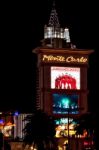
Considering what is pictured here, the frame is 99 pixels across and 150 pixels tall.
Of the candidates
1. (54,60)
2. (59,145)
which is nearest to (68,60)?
(54,60)

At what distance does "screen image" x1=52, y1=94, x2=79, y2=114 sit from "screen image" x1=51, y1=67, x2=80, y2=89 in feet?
5.87

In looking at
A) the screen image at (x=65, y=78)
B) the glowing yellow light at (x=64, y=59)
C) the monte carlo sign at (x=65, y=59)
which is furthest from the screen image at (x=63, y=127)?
the glowing yellow light at (x=64, y=59)

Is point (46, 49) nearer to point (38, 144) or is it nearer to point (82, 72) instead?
point (82, 72)

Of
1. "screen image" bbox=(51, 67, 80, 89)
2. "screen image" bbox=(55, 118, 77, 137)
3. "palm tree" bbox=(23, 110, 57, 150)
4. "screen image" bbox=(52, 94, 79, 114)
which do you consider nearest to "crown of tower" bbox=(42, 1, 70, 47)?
"screen image" bbox=(51, 67, 80, 89)

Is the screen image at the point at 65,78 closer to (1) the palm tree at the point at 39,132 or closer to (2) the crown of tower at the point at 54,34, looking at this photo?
(2) the crown of tower at the point at 54,34

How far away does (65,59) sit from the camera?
10538 cm

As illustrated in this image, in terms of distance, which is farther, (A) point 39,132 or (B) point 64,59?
(B) point 64,59

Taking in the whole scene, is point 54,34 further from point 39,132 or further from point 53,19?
point 39,132

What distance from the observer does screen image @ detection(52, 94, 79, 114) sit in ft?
335

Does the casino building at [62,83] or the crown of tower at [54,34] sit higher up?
the crown of tower at [54,34]

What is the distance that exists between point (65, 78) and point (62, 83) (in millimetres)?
1060

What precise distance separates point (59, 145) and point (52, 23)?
2287 centimetres

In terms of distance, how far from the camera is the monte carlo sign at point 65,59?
103938mm

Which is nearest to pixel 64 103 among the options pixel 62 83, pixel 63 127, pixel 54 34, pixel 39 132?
pixel 62 83
